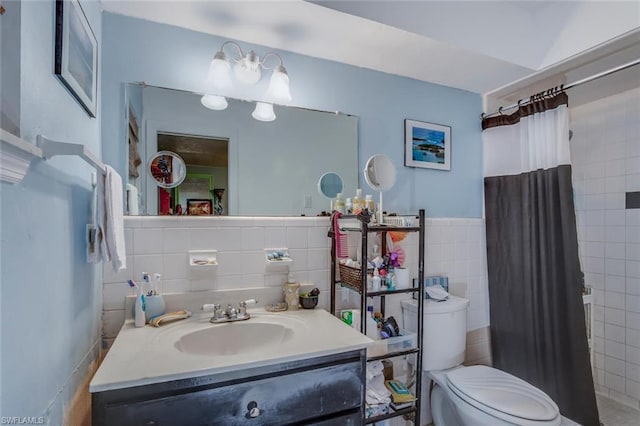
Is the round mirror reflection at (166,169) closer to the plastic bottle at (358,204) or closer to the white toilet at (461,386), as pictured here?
the plastic bottle at (358,204)

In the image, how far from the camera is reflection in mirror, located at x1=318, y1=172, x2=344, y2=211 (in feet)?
5.37

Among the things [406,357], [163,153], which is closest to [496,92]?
[406,357]

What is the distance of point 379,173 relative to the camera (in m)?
1.67

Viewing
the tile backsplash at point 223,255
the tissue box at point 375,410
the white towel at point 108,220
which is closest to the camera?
the white towel at point 108,220

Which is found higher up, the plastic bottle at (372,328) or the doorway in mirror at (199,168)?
the doorway in mirror at (199,168)

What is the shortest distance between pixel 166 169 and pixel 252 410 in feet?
3.31

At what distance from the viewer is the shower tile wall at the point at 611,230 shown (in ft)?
6.91

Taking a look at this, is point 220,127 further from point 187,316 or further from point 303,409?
point 303,409

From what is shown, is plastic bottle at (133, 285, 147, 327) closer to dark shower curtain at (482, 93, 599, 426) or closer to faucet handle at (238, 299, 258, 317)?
faucet handle at (238, 299, 258, 317)

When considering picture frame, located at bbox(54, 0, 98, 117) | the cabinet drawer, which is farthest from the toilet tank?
picture frame, located at bbox(54, 0, 98, 117)

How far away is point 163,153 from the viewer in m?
1.36

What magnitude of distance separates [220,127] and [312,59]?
0.63 m

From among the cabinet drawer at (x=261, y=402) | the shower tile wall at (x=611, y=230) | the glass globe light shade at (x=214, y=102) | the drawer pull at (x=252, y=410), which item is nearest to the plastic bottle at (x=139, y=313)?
the cabinet drawer at (x=261, y=402)

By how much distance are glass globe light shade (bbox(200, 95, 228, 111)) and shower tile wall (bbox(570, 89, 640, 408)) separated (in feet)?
8.73
